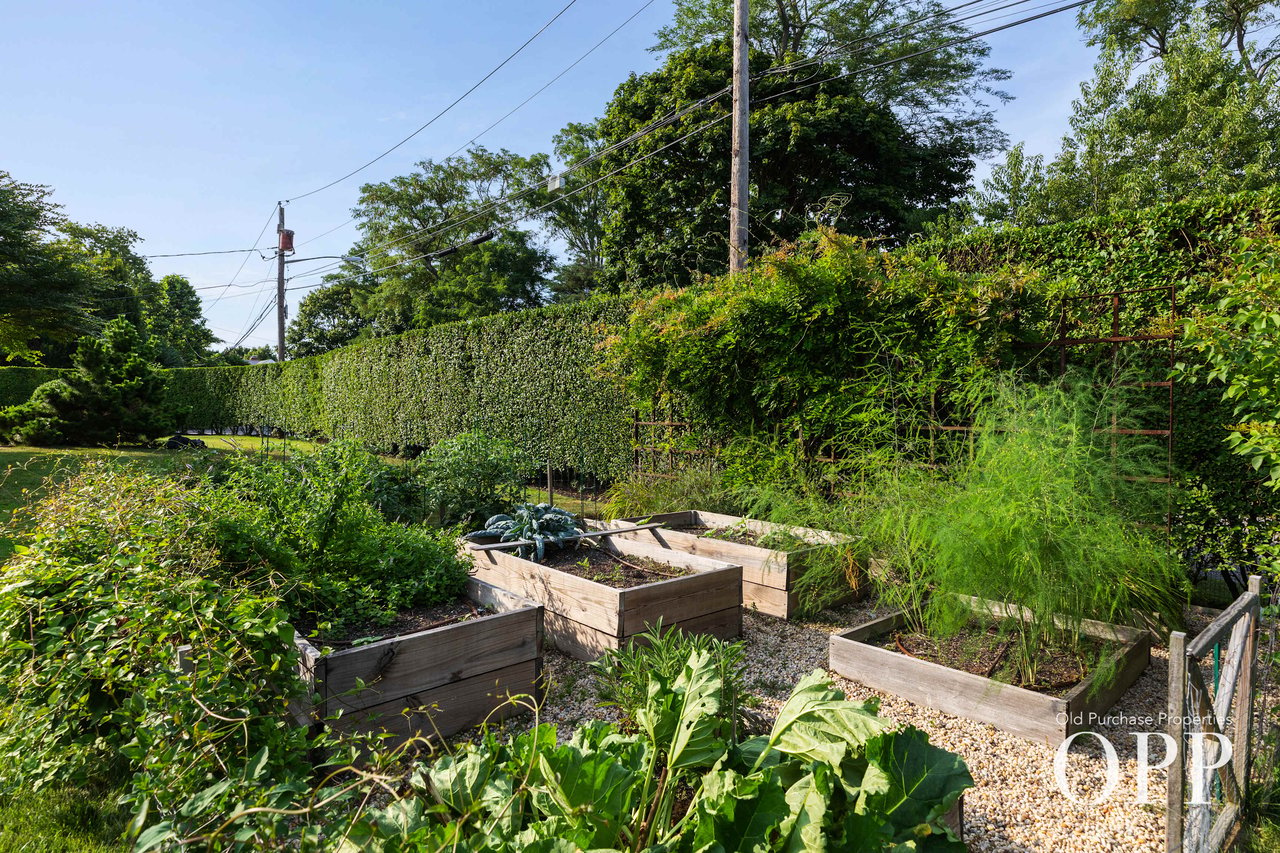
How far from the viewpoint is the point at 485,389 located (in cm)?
1030

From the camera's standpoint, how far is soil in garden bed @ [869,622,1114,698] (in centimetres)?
264

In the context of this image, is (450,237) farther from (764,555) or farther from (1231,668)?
(1231,668)

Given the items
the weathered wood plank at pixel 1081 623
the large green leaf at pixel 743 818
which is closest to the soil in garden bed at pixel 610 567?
the weathered wood plank at pixel 1081 623

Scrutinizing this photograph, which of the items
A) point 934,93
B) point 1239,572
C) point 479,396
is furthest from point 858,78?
point 1239,572

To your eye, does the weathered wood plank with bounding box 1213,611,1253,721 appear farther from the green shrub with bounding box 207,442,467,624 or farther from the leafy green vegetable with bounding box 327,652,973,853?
the green shrub with bounding box 207,442,467,624

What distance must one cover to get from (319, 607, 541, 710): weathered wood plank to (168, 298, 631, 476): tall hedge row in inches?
116

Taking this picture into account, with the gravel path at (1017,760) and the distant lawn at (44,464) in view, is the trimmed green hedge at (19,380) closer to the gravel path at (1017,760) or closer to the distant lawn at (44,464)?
the distant lawn at (44,464)

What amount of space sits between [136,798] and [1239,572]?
18.1 ft

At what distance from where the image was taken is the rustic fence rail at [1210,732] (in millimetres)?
1432

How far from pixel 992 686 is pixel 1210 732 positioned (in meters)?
0.84

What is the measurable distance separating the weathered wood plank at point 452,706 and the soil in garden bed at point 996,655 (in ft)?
5.47

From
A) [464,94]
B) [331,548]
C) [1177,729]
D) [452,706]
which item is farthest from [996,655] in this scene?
[464,94]

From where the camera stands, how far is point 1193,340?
2.99 m

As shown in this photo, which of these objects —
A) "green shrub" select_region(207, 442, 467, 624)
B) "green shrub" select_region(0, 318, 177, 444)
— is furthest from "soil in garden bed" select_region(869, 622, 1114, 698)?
"green shrub" select_region(0, 318, 177, 444)
